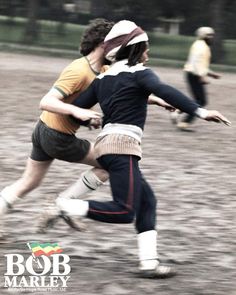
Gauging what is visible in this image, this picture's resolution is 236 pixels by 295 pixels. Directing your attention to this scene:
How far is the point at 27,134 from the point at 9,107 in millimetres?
2658

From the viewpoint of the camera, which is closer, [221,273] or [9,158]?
[221,273]

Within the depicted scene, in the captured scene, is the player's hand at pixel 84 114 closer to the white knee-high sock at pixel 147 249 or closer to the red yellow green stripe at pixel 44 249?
the white knee-high sock at pixel 147 249

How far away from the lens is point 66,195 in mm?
5680

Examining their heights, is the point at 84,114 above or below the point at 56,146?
above

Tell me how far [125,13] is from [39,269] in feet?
80.8

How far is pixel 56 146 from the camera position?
18.0ft

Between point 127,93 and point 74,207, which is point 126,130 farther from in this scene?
point 74,207

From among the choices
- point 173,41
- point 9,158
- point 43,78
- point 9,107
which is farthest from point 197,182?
point 173,41

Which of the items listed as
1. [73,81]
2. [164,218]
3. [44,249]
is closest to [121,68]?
[73,81]

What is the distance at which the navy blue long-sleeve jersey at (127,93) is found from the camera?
4.64 m

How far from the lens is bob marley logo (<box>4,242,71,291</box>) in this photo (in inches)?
186

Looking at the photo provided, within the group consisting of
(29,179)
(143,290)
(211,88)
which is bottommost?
(211,88)

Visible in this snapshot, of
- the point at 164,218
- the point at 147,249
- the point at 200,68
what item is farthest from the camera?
the point at 200,68

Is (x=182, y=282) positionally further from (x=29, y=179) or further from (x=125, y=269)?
(x=29, y=179)
